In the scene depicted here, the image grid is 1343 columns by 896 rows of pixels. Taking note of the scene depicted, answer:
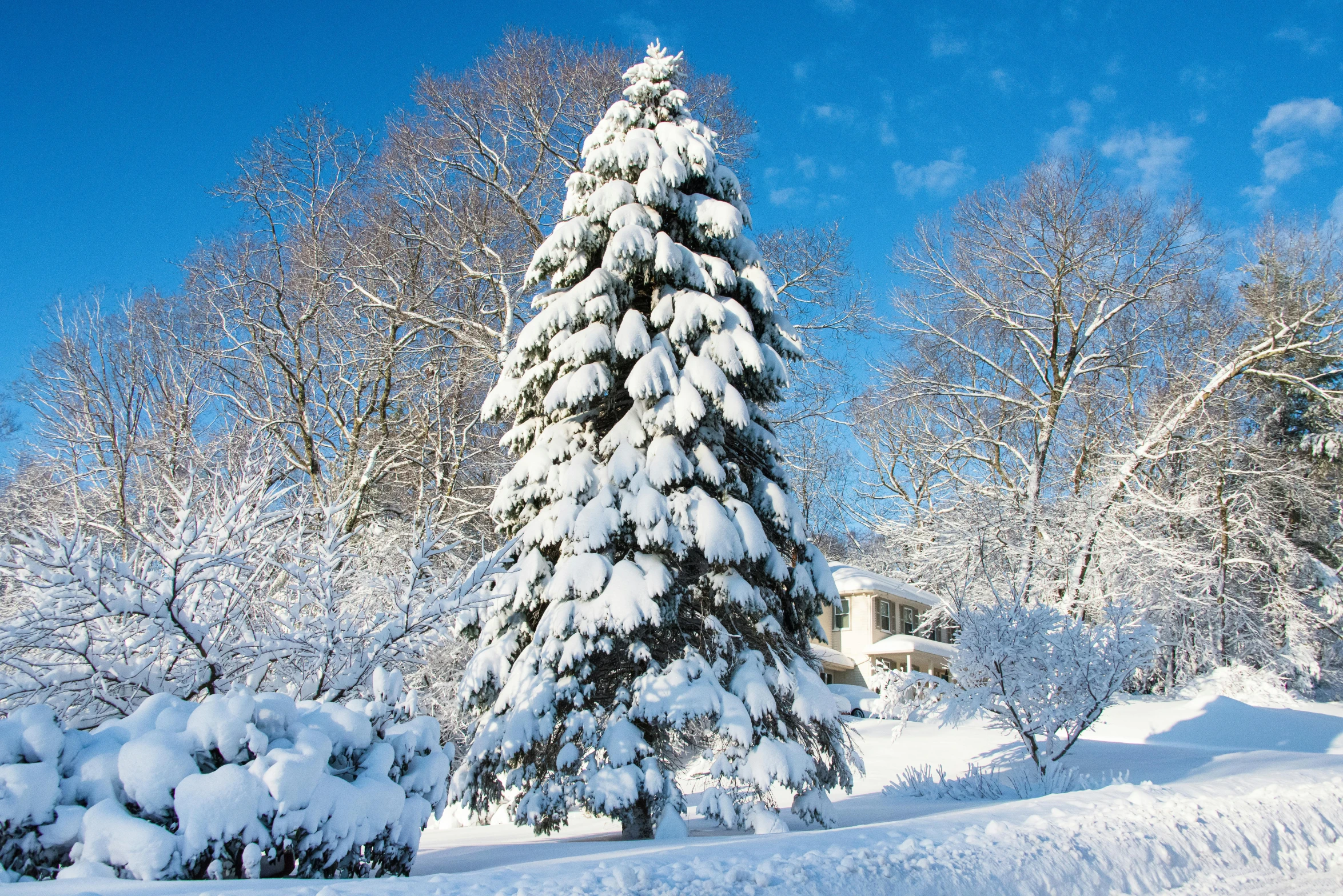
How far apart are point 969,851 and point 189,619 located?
5076mm

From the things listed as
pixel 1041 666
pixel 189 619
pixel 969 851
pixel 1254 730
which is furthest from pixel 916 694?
pixel 189 619

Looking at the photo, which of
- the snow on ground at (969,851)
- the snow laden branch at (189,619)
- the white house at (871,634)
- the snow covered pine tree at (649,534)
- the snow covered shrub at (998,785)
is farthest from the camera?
the white house at (871,634)

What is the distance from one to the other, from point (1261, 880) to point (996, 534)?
17.1 metres

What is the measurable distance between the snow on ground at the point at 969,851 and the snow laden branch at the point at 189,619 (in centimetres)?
157

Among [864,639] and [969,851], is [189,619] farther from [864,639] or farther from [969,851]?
[864,639]

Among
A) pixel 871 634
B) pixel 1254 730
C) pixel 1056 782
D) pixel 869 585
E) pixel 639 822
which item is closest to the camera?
Result: pixel 639 822

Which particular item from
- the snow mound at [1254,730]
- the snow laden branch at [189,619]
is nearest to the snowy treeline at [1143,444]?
the snow mound at [1254,730]

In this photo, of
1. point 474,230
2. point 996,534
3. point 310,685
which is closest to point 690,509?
point 310,685

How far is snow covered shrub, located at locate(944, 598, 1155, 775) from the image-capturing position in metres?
10.3

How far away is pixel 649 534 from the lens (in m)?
7.87

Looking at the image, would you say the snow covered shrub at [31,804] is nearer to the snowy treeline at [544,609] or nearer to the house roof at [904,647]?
the snowy treeline at [544,609]

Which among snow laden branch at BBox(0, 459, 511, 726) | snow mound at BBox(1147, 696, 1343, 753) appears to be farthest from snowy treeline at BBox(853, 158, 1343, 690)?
snow laden branch at BBox(0, 459, 511, 726)

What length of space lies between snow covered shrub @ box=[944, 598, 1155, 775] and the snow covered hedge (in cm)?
766

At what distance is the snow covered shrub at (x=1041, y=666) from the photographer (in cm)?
1031
